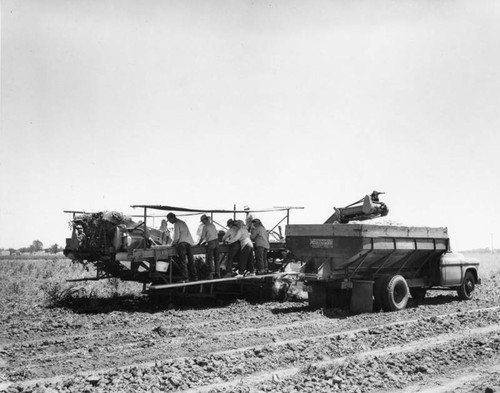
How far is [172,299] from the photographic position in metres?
12.7

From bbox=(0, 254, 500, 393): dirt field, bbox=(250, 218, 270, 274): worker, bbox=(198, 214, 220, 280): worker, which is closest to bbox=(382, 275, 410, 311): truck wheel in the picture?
bbox=(0, 254, 500, 393): dirt field

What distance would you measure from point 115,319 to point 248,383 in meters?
5.00

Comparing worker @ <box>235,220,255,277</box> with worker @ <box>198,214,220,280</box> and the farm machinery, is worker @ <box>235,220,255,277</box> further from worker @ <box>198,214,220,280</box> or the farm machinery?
worker @ <box>198,214,220,280</box>

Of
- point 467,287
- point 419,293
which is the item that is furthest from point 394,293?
point 467,287

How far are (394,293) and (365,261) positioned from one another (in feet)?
3.59

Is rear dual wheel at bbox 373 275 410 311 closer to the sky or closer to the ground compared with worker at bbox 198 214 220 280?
closer to the ground

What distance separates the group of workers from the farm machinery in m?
0.20

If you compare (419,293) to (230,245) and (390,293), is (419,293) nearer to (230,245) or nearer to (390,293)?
(390,293)

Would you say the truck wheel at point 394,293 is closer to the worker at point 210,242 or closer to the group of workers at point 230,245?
the group of workers at point 230,245

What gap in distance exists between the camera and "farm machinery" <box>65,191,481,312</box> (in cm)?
1123

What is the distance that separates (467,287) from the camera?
1400 cm

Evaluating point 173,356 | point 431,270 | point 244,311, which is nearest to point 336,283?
point 244,311

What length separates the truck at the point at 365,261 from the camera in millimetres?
11070

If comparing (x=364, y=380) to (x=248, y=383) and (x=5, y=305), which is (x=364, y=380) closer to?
(x=248, y=383)
